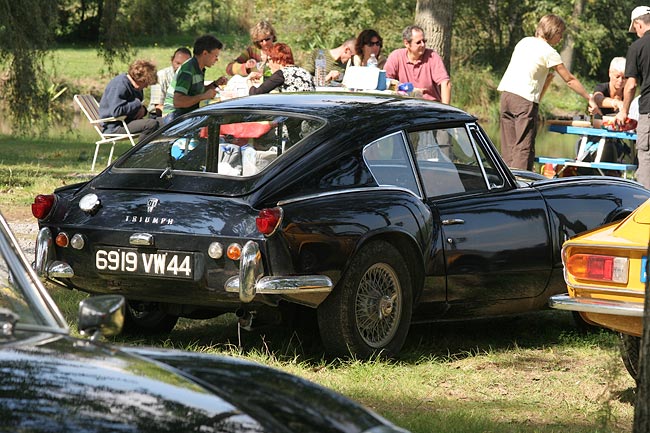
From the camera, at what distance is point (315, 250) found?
251 inches

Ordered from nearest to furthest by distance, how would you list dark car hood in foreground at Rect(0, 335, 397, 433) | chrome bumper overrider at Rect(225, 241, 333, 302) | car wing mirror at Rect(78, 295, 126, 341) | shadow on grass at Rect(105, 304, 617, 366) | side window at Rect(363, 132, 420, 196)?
dark car hood in foreground at Rect(0, 335, 397, 433)
car wing mirror at Rect(78, 295, 126, 341)
chrome bumper overrider at Rect(225, 241, 333, 302)
side window at Rect(363, 132, 420, 196)
shadow on grass at Rect(105, 304, 617, 366)

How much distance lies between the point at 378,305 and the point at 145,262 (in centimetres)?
129

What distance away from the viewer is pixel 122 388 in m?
2.94

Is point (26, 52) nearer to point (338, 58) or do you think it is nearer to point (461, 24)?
point (338, 58)

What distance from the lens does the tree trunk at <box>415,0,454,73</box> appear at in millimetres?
16906

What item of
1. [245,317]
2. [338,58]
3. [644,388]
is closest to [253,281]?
[245,317]

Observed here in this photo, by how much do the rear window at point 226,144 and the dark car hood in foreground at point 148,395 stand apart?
347cm

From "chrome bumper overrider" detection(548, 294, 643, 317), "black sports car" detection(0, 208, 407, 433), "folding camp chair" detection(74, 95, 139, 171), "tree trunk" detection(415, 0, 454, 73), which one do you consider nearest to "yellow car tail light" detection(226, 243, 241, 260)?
"chrome bumper overrider" detection(548, 294, 643, 317)

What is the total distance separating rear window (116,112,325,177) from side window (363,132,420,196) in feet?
1.12

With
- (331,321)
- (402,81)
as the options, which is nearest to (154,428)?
(331,321)

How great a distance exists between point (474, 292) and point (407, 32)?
6.56 m

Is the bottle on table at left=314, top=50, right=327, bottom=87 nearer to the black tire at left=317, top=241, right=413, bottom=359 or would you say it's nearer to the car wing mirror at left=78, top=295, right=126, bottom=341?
the black tire at left=317, top=241, right=413, bottom=359

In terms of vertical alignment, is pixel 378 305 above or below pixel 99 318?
below

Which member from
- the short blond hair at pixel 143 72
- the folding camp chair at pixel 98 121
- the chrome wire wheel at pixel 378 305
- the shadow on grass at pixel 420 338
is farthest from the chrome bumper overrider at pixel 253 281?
the folding camp chair at pixel 98 121
